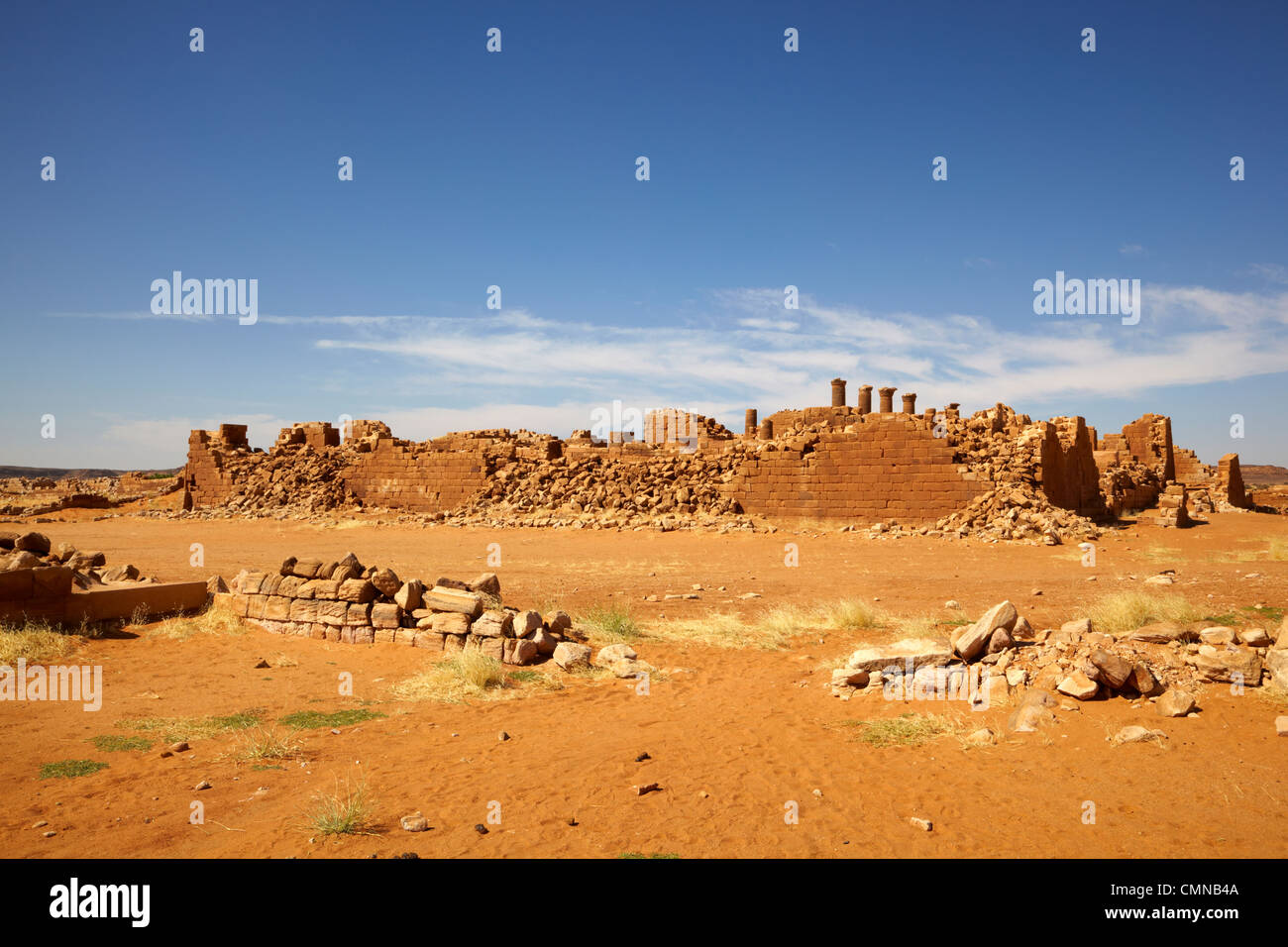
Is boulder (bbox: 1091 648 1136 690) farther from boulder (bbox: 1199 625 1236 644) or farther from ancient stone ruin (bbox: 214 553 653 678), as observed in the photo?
ancient stone ruin (bbox: 214 553 653 678)

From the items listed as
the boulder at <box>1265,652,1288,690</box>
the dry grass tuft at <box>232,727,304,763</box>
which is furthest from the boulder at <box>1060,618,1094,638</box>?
the dry grass tuft at <box>232,727,304,763</box>

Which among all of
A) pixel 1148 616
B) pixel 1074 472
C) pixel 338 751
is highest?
pixel 1074 472

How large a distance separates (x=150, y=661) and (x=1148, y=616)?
11.6 m

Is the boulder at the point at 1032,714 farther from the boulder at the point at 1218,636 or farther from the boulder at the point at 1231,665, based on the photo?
the boulder at the point at 1218,636

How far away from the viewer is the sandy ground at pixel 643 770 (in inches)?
172

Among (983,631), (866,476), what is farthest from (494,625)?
(866,476)

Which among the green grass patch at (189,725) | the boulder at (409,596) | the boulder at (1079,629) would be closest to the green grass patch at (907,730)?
the boulder at (1079,629)

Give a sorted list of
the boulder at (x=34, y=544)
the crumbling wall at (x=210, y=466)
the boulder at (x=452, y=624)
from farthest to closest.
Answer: the crumbling wall at (x=210, y=466) < the boulder at (x=34, y=544) < the boulder at (x=452, y=624)

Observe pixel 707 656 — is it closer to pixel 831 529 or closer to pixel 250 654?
pixel 250 654

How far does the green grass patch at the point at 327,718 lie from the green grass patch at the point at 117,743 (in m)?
1.06

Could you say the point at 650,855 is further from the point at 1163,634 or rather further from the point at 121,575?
the point at 121,575
